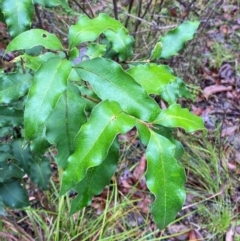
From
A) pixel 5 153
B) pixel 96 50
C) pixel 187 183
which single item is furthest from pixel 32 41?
pixel 187 183

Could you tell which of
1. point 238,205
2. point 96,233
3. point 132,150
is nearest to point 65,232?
point 96,233

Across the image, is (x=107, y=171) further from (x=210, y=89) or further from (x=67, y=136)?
(x=210, y=89)

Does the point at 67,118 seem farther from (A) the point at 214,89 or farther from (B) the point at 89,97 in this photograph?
(A) the point at 214,89

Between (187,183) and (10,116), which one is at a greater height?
(10,116)

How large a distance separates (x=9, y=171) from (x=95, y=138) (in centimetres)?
69

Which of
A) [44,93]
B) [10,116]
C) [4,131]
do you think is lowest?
[4,131]

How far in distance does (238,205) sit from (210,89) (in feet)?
3.05

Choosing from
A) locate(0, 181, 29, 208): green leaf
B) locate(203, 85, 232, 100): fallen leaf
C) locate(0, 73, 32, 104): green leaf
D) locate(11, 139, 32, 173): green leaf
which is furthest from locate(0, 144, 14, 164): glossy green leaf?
locate(203, 85, 232, 100): fallen leaf

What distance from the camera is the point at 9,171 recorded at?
1388 mm

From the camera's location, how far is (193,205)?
218cm

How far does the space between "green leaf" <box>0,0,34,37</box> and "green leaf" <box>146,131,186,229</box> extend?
0.42 metres

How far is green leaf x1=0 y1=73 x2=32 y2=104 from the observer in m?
1.01

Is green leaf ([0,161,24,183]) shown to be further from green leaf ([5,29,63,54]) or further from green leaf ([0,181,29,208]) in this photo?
green leaf ([5,29,63,54])

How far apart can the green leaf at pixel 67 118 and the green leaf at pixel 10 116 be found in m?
0.24
